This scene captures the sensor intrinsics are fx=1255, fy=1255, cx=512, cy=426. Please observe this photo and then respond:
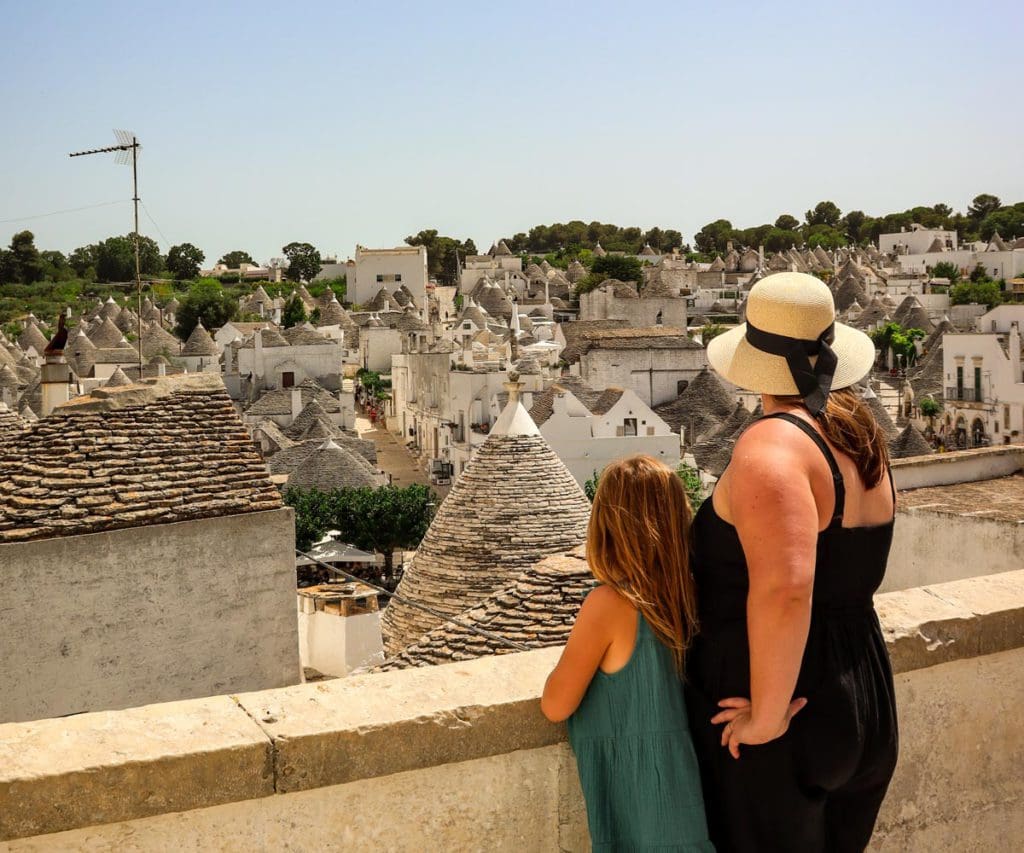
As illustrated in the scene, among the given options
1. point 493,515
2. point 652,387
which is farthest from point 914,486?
point 652,387

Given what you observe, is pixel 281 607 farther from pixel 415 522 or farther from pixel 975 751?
pixel 415 522

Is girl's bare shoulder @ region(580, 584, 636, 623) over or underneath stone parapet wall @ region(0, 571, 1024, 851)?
over

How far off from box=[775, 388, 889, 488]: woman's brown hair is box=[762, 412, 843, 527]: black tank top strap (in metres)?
0.05

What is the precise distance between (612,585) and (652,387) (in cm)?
5013

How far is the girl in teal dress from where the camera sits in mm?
3092

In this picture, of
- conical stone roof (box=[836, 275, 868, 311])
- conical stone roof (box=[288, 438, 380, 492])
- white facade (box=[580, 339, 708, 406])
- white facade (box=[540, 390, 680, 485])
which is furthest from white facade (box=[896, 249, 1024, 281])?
conical stone roof (box=[288, 438, 380, 492])

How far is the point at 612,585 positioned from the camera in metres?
3.10

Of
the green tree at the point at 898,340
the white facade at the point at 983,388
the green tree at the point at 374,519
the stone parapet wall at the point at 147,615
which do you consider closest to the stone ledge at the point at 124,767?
the stone parapet wall at the point at 147,615

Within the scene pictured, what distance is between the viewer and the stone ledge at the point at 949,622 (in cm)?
383

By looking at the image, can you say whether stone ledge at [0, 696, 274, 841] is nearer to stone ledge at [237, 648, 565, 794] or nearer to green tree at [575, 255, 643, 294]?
stone ledge at [237, 648, 565, 794]

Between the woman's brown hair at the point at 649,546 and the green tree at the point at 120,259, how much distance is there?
120598 mm

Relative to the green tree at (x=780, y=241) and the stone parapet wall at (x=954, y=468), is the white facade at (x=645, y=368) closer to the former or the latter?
the stone parapet wall at (x=954, y=468)

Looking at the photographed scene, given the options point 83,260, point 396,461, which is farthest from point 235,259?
point 396,461

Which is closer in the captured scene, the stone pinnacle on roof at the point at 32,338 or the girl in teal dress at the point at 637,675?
the girl in teal dress at the point at 637,675
